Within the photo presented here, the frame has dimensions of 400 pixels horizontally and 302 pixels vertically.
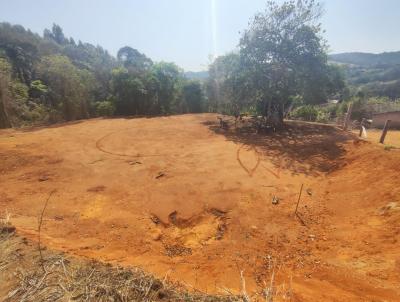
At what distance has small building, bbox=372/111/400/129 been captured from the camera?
45.7ft

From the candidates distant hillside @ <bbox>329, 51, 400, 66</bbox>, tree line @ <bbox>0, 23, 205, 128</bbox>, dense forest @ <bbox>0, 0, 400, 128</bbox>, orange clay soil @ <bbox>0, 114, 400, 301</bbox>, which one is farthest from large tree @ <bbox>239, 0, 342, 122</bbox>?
distant hillside @ <bbox>329, 51, 400, 66</bbox>

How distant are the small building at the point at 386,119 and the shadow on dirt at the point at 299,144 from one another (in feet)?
14.0

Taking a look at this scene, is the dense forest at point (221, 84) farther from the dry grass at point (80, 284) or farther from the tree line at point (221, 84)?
the dry grass at point (80, 284)

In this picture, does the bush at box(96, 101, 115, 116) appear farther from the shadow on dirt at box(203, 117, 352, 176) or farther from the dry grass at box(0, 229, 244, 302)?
the dry grass at box(0, 229, 244, 302)

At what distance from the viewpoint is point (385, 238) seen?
439 centimetres

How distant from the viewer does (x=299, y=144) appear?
998cm

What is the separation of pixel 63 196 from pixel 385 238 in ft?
19.6

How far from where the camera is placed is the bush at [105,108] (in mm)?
16938

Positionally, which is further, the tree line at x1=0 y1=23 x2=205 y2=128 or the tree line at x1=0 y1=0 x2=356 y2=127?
the tree line at x1=0 y1=23 x2=205 y2=128

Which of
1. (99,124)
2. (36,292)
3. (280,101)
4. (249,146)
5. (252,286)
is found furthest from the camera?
(99,124)

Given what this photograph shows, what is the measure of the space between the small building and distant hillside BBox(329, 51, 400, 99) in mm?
2910

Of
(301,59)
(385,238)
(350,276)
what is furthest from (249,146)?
(350,276)

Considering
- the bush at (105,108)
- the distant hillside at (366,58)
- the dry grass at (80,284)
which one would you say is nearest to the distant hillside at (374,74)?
the distant hillside at (366,58)

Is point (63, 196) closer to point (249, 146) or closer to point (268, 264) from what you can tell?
point (268, 264)
